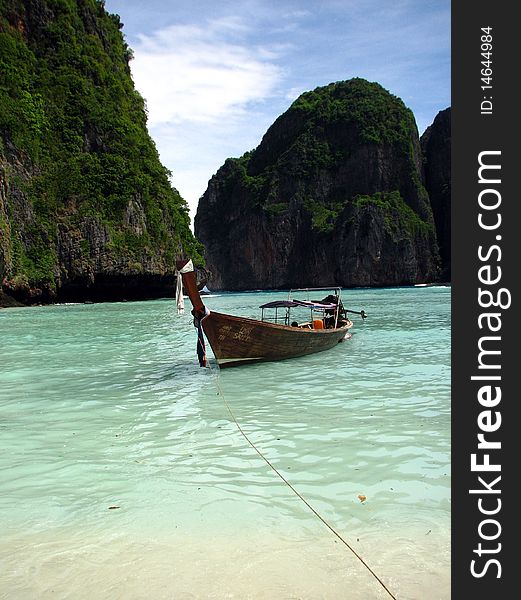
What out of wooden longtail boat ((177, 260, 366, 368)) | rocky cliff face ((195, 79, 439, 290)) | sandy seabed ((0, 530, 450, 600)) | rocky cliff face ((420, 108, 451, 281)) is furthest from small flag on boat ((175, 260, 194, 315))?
rocky cliff face ((420, 108, 451, 281))

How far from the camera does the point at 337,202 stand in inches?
3903

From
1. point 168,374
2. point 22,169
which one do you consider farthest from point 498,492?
point 22,169

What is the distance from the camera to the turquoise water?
119 inches

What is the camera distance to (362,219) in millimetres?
88000

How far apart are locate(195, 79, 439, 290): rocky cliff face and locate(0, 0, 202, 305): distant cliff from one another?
4418 centimetres

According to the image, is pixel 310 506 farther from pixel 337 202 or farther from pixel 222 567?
pixel 337 202

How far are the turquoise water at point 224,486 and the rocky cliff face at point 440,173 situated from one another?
90438 mm

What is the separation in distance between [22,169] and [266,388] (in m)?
37.9

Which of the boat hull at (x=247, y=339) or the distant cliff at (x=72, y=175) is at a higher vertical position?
the distant cliff at (x=72, y=175)

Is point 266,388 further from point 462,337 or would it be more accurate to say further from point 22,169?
point 22,169

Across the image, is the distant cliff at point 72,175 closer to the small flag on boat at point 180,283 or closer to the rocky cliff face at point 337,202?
the small flag on boat at point 180,283

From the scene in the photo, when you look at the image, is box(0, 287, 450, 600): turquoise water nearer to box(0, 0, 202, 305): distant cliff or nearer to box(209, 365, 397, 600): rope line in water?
box(209, 365, 397, 600): rope line in water

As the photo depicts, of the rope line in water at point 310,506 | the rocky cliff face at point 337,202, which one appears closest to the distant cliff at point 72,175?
the rope line in water at point 310,506

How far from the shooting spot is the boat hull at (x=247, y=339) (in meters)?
10.6
